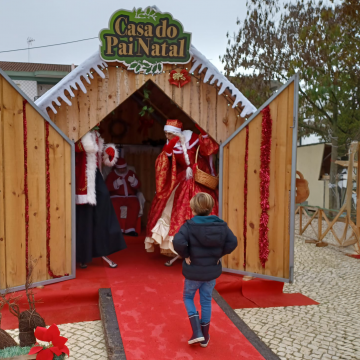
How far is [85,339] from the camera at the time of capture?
3396 millimetres

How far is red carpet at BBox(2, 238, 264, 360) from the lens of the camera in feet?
9.61

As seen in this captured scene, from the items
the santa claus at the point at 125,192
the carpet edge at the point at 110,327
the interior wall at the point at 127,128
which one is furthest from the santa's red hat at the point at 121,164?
the carpet edge at the point at 110,327

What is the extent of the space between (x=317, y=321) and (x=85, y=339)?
232cm

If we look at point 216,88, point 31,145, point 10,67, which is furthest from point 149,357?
point 10,67

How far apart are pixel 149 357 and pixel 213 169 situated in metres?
2.65

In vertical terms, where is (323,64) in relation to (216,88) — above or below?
above

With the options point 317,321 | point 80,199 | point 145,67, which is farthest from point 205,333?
point 145,67

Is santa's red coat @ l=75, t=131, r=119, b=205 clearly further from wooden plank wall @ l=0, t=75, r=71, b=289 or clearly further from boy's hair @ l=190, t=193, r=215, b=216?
boy's hair @ l=190, t=193, r=215, b=216

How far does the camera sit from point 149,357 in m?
2.82

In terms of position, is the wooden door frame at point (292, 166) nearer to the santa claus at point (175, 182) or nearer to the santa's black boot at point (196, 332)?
the santa claus at point (175, 182)

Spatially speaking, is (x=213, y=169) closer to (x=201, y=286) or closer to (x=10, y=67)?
(x=201, y=286)

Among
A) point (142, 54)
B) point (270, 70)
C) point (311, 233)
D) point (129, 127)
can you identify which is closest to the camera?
point (142, 54)

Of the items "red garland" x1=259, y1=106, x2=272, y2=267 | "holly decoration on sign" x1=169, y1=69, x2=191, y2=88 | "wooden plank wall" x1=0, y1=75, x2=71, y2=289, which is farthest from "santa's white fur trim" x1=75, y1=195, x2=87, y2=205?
"red garland" x1=259, y1=106, x2=272, y2=267

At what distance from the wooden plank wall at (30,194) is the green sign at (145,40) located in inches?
42.7
